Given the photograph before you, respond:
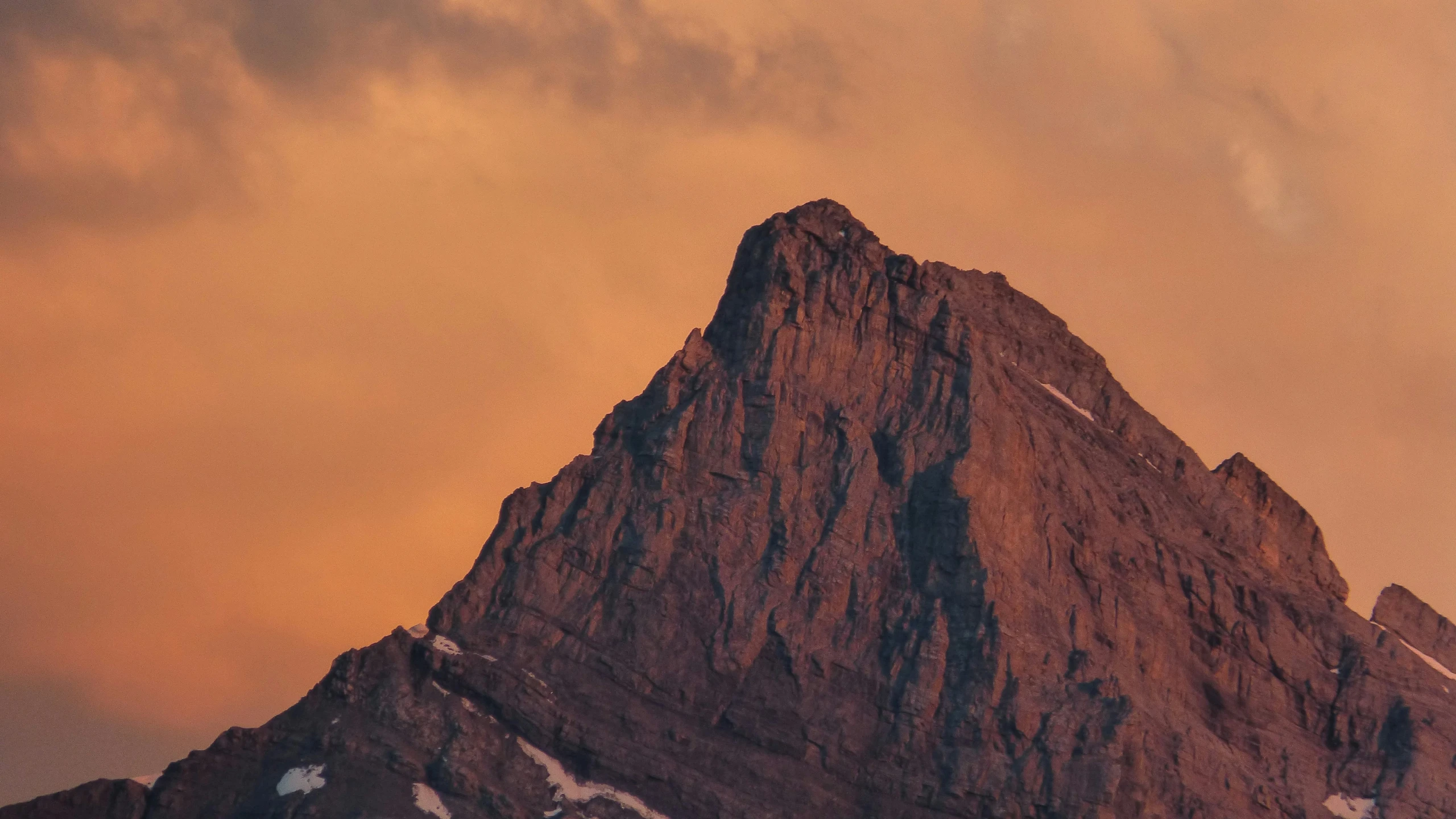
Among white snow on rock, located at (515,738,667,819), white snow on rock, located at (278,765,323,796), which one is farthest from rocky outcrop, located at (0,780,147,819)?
white snow on rock, located at (515,738,667,819)

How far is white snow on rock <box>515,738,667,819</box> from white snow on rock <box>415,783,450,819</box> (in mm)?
8608

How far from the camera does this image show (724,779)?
7844 inches

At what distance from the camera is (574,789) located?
648ft

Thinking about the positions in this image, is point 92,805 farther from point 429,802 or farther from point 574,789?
point 574,789

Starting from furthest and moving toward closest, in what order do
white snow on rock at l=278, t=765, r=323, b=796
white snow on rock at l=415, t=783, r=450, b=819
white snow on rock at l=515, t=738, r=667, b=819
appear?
white snow on rock at l=515, t=738, r=667, b=819 → white snow on rock at l=278, t=765, r=323, b=796 → white snow on rock at l=415, t=783, r=450, b=819

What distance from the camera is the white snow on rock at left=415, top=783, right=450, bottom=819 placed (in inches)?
7520

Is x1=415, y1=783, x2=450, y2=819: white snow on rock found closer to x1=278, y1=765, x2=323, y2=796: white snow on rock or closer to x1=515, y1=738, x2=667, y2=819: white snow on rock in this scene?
x1=278, y1=765, x2=323, y2=796: white snow on rock

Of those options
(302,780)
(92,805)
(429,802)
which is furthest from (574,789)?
(92,805)

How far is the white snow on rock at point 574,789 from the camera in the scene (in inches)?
7746

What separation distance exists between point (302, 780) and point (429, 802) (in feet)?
29.7

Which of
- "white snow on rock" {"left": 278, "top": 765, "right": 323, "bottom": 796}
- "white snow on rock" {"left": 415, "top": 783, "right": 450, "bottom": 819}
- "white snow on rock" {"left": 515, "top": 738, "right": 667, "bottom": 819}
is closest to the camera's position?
"white snow on rock" {"left": 415, "top": 783, "right": 450, "bottom": 819}

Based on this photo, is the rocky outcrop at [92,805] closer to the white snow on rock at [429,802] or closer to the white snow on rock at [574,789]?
the white snow on rock at [429,802]

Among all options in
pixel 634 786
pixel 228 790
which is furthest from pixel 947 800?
pixel 228 790

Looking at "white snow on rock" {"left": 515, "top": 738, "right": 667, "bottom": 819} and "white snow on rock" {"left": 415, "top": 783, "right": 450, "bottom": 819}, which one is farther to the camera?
"white snow on rock" {"left": 515, "top": 738, "right": 667, "bottom": 819}
